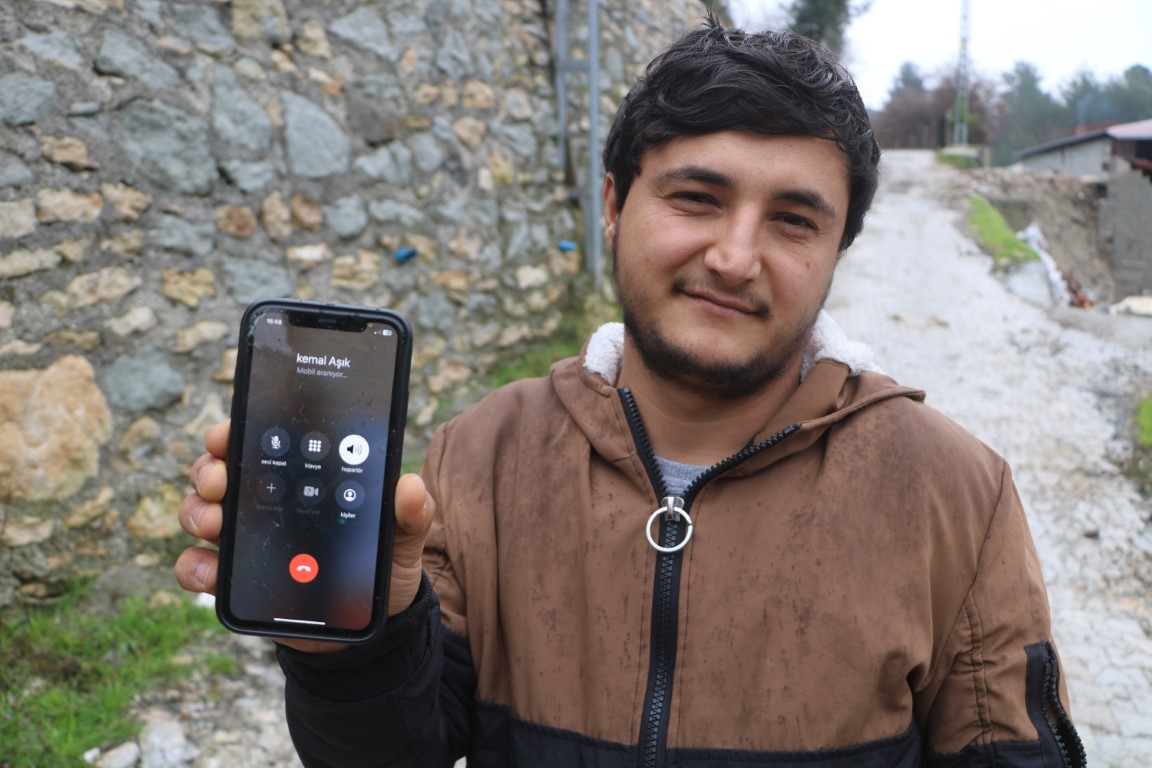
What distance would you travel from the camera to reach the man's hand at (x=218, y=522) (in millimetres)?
1189

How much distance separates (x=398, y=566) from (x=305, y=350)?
13.0 inches

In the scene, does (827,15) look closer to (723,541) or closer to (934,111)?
(934,111)

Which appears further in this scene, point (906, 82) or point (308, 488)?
point (906, 82)

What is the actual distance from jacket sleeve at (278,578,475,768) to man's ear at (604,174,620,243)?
814 mm

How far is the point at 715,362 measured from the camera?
1483 mm

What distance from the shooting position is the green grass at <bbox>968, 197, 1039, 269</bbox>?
33.2ft

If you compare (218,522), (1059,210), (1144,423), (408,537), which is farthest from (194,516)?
(1059,210)

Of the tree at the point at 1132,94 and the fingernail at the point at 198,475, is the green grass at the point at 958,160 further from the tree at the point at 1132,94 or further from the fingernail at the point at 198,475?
the fingernail at the point at 198,475

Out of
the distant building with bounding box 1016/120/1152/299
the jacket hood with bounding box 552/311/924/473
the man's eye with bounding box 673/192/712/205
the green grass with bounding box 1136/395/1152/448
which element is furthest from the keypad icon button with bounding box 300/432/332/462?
the distant building with bounding box 1016/120/1152/299

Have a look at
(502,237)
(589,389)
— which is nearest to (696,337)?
(589,389)

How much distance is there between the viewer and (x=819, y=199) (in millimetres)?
1499

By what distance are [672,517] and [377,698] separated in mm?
540

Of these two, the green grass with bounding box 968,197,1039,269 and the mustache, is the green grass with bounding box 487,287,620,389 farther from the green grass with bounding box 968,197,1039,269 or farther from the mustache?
the green grass with bounding box 968,197,1039,269

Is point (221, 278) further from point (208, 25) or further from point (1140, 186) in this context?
point (1140, 186)
